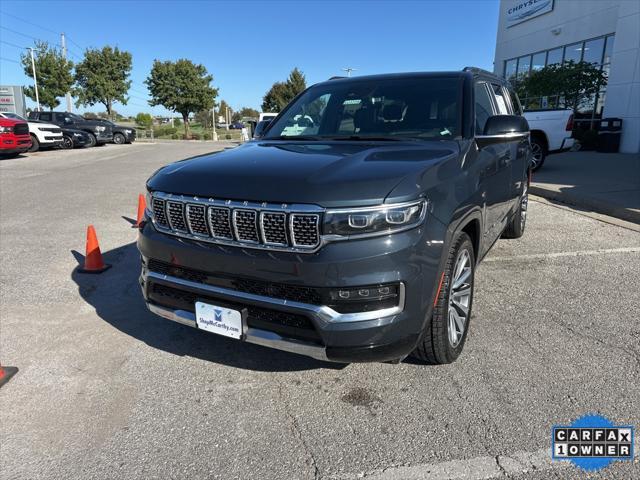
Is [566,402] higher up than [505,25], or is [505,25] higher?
[505,25]

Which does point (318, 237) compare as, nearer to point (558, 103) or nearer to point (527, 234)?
point (527, 234)

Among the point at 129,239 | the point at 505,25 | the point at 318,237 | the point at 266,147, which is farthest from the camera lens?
the point at 505,25

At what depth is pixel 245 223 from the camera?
2512mm

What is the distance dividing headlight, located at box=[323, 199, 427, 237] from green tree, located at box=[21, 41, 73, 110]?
150 ft

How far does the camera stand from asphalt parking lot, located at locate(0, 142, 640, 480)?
231 cm

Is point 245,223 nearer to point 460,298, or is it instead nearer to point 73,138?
point 460,298

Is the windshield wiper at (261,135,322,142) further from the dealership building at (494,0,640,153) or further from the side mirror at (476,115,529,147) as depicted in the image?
the dealership building at (494,0,640,153)

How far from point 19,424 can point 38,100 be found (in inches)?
1781

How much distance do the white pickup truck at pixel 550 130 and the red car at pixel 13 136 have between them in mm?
16556

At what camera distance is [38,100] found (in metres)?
40.0

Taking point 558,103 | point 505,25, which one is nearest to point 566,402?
point 558,103

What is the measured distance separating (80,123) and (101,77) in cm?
2054

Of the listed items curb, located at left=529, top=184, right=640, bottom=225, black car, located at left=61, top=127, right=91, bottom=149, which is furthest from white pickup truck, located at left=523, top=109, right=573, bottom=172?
black car, located at left=61, top=127, right=91, bottom=149

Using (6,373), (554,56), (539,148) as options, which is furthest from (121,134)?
(6,373)
